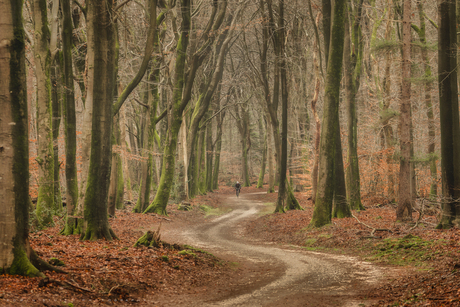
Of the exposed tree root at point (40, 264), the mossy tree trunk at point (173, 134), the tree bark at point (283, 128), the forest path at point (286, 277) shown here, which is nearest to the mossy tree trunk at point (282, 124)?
the tree bark at point (283, 128)

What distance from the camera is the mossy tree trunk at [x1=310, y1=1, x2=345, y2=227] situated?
13789 millimetres

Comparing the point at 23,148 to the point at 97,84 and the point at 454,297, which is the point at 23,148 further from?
the point at 454,297

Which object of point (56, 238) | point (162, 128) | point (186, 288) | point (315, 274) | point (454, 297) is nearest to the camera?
point (454, 297)

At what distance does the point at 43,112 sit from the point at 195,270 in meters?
8.22

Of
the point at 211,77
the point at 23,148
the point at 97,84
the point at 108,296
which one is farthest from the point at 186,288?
the point at 211,77

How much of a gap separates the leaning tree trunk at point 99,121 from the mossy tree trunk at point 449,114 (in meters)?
9.78

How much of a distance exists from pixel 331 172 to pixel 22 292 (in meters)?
11.4

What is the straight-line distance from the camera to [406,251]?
9.08 m

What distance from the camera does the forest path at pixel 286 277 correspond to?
6.34 m

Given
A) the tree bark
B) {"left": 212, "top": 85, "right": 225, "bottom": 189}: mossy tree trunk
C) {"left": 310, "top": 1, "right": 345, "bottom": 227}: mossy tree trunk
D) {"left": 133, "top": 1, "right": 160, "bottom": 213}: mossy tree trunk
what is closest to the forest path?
{"left": 310, "top": 1, "right": 345, "bottom": 227}: mossy tree trunk

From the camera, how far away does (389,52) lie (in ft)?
47.8

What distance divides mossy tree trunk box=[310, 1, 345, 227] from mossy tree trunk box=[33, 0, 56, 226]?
32.8 ft

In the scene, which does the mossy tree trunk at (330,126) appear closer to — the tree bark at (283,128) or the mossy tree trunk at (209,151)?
the tree bark at (283,128)

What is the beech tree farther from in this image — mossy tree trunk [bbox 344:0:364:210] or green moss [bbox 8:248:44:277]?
mossy tree trunk [bbox 344:0:364:210]
